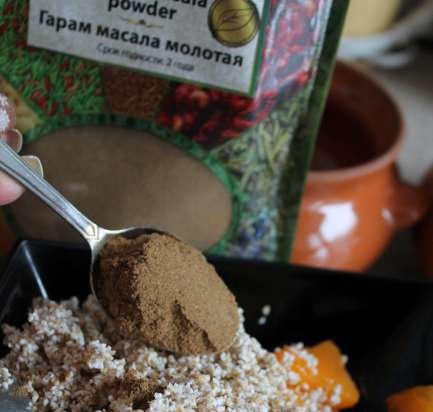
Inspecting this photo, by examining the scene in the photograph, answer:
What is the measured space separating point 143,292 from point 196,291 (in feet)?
0.15

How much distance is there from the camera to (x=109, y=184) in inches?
24.8

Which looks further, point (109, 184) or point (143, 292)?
point (109, 184)

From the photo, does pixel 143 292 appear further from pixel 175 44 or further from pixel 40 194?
pixel 175 44

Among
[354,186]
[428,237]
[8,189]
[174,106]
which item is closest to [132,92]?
[174,106]

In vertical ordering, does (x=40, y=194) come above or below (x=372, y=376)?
above

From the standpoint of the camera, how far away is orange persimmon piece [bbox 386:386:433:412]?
21.7 inches

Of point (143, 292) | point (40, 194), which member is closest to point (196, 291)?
point (143, 292)

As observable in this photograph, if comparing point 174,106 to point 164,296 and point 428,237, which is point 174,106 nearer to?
Answer: point 164,296

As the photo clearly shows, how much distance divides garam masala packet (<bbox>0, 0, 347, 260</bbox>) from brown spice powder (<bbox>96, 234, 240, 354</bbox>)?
0.10m

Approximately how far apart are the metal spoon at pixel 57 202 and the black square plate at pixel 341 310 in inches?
2.2

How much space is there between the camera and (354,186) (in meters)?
0.71

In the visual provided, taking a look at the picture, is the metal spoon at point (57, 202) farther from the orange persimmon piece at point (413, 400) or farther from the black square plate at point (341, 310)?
the orange persimmon piece at point (413, 400)

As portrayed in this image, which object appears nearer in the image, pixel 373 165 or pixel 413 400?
pixel 413 400

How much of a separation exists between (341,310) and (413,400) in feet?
0.38
